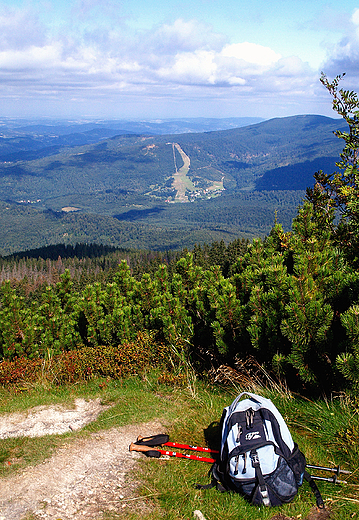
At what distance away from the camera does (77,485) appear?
4.98m

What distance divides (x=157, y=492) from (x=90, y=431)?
207cm

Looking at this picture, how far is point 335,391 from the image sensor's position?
19.6 ft

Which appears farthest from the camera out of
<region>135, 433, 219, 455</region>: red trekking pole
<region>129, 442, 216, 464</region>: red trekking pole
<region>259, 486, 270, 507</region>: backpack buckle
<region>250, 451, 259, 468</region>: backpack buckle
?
<region>135, 433, 219, 455</region>: red trekking pole

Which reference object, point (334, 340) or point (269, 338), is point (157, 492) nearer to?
point (269, 338)

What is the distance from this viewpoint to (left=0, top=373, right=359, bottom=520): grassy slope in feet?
14.8

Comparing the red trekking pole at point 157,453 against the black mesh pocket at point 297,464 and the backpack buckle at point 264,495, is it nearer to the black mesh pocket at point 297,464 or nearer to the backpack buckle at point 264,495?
the backpack buckle at point 264,495

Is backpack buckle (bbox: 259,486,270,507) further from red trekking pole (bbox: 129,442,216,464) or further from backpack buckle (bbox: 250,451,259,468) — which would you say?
red trekking pole (bbox: 129,442,216,464)

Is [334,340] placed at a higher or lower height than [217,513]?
higher

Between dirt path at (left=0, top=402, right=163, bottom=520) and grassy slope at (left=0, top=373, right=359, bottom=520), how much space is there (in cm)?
23

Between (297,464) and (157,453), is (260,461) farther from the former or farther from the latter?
(157,453)

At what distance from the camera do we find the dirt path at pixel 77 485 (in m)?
4.49

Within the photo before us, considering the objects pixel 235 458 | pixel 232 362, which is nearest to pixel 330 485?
pixel 235 458

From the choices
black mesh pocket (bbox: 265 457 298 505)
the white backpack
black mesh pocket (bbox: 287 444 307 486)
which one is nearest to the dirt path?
the white backpack

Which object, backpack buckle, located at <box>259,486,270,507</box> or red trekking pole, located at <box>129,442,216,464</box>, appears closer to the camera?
backpack buckle, located at <box>259,486,270,507</box>
